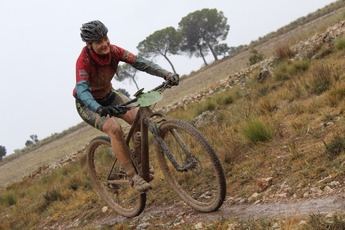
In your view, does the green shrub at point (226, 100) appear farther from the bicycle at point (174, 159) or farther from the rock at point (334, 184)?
the rock at point (334, 184)

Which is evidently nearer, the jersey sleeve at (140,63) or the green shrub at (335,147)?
the green shrub at (335,147)

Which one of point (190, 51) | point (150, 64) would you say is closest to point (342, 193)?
point (150, 64)

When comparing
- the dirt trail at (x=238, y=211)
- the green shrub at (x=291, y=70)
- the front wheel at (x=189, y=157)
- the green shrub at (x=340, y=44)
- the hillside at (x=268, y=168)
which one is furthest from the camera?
the green shrub at (x=291, y=70)

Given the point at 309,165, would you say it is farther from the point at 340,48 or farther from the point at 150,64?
the point at 340,48

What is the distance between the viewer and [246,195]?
267 inches

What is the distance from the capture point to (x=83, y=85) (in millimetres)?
6766

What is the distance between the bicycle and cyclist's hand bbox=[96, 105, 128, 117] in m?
0.20

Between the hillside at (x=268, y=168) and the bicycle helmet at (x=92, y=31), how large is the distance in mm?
2512

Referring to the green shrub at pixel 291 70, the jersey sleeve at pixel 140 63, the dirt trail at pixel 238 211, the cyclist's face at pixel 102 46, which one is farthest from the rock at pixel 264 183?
the green shrub at pixel 291 70

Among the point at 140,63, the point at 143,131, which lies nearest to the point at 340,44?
the point at 140,63

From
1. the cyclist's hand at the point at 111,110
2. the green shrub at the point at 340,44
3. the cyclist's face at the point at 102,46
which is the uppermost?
the cyclist's face at the point at 102,46

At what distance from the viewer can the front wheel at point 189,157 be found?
620 cm

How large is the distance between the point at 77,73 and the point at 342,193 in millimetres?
3503

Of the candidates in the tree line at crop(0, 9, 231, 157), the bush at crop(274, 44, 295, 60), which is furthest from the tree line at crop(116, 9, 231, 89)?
the bush at crop(274, 44, 295, 60)
